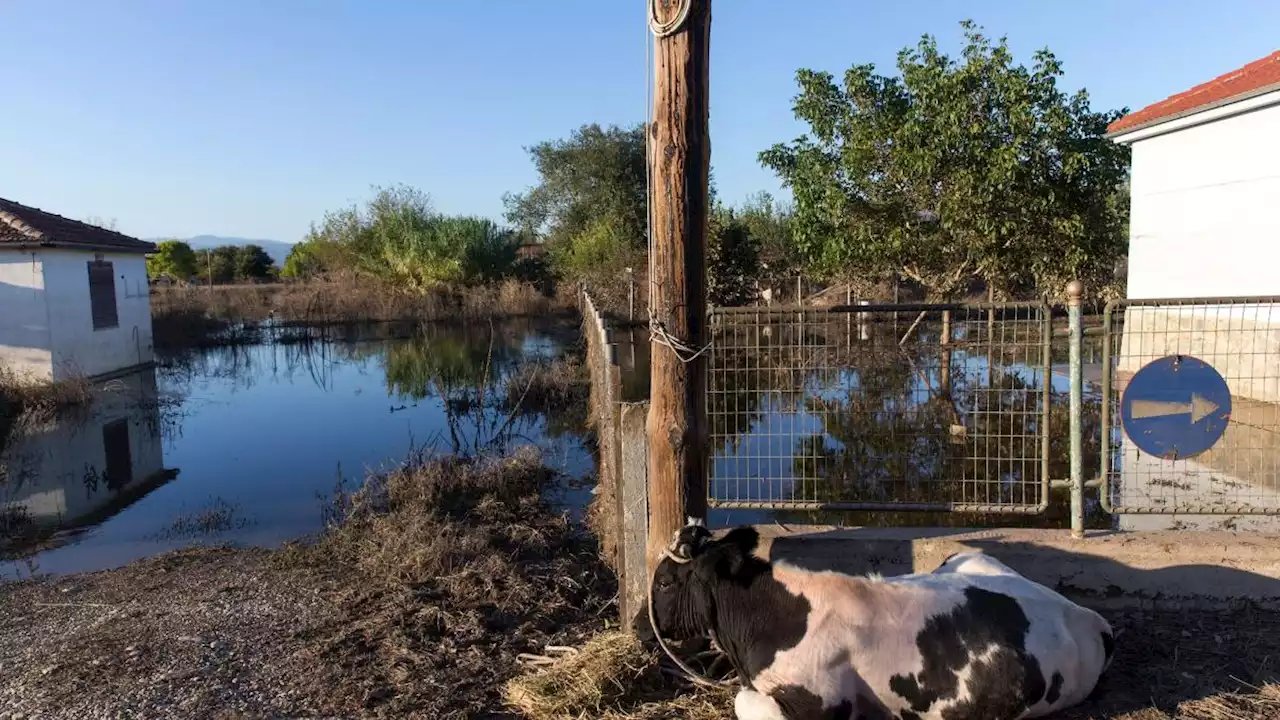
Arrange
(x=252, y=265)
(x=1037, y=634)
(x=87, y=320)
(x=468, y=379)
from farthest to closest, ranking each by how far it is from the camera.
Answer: (x=252, y=265), (x=87, y=320), (x=468, y=379), (x=1037, y=634)

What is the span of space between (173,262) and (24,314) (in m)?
32.9

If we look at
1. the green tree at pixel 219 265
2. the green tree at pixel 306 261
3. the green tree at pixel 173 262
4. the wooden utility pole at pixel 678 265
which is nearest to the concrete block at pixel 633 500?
the wooden utility pole at pixel 678 265

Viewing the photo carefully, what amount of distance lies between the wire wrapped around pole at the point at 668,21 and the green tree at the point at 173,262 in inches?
1878

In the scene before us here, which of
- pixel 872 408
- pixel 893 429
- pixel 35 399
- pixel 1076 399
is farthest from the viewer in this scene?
pixel 35 399

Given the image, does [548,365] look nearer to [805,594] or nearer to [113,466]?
[113,466]

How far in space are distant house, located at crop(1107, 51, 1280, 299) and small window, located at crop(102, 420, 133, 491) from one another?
14.7 m

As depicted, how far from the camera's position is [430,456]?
31.0 ft

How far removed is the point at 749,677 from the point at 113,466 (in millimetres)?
10879

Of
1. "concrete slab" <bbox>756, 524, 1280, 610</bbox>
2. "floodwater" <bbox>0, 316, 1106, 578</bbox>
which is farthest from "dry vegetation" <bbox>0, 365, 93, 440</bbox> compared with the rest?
"concrete slab" <bbox>756, 524, 1280, 610</bbox>

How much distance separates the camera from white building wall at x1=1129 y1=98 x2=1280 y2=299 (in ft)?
35.7

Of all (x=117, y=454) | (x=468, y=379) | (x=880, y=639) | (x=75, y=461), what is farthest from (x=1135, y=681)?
(x=468, y=379)

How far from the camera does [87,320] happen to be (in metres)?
18.2

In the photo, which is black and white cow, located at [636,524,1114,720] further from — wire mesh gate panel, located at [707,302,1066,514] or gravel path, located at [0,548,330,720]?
gravel path, located at [0,548,330,720]

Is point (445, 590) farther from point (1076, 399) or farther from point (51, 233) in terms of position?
point (51, 233)
